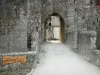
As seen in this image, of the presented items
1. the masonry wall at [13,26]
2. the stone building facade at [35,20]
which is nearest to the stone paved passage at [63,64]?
the stone building facade at [35,20]

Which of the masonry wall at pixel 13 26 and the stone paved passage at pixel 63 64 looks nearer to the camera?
the stone paved passage at pixel 63 64

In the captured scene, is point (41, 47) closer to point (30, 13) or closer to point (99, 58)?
point (30, 13)

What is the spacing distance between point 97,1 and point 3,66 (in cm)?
969

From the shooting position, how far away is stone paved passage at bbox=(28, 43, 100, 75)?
1093cm

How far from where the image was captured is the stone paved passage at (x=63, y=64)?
10925 mm

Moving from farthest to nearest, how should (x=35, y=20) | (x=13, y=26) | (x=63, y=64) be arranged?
(x=13, y=26) < (x=35, y=20) < (x=63, y=64)

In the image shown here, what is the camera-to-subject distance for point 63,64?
12320mm

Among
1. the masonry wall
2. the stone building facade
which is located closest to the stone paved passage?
the stone building facade

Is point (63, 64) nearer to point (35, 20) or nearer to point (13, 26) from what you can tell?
point (35, 20)

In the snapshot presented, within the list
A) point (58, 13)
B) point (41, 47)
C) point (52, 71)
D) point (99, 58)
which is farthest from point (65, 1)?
point (52, 71)

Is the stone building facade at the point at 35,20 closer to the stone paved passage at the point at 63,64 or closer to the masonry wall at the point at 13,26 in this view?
the masonry wall at the point at 13,26

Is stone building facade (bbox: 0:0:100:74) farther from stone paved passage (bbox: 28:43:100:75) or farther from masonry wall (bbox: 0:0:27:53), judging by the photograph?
stone paved passage (bbox: 28:43:100:75)

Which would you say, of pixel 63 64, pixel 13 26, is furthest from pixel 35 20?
pixel 63 64

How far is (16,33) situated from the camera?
15.9 meters
